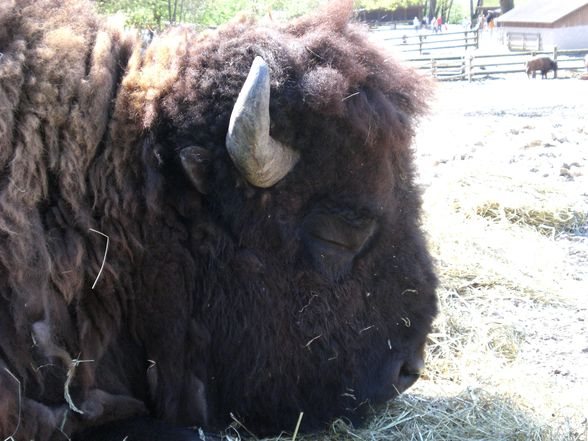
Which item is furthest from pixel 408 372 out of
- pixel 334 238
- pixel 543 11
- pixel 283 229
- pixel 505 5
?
pixel 505 5

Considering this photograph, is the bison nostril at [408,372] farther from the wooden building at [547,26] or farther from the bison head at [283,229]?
the wooden building at [547,26]

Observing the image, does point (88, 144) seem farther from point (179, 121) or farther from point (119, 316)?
point (119, 316)

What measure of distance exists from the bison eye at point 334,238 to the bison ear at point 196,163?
1.63 ft

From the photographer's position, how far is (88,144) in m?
2.98

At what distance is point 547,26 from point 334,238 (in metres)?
52.5

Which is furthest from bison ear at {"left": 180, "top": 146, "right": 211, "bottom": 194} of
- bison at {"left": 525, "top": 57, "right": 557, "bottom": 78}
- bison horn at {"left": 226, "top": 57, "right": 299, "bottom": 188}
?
bison at {"left": 525, "top": 57, "right": 557, "bottom": 78}

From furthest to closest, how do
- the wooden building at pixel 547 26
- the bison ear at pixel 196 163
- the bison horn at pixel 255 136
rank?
the wooden building at pixel 547 26
the bison ear at pixel 196 163
the bison horn at pixel 255 136

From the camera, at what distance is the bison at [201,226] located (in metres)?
2.86

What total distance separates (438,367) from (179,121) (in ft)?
8.13

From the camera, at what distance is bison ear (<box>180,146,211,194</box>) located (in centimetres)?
304

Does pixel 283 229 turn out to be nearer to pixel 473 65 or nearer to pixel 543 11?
pixel 473 65

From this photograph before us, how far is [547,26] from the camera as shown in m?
51.2

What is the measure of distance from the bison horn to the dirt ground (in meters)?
1.01

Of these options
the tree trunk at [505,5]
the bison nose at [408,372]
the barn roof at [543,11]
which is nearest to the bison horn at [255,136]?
the bison nose at [408,372]
